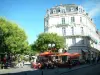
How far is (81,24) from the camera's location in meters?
56.0

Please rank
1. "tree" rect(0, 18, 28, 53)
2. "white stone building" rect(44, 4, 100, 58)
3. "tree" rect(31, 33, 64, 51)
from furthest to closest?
"white stone building" rect(44, 4, 100, 58), "tree" rect(31, 33, 64, 51), "tree" rect(0, 18, 28, 53)

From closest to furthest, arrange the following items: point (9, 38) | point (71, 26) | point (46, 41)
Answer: point (9, 38) → point (46, 41) → point (71, 26)

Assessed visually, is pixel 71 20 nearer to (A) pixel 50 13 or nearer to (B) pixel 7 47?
(A) pixel 50 13

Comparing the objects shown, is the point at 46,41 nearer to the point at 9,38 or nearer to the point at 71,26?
the point at 71,26

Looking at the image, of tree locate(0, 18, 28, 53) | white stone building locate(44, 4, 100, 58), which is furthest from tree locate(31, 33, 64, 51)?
tree locate(0, 18, 28, 53)

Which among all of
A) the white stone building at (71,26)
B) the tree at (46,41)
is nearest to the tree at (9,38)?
the tree at (46,41)

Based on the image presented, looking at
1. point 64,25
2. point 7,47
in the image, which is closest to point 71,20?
point 64,25

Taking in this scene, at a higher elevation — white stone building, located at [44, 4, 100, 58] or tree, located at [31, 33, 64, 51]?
white stone building, located at [44, 4, 100, 58]

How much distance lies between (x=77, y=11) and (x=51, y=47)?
14.2 m

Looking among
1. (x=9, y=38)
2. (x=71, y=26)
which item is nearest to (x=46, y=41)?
(x=71, y=26)

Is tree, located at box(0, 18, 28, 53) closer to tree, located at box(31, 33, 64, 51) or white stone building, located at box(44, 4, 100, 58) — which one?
tree, located at box(31, 33, 64, 51)

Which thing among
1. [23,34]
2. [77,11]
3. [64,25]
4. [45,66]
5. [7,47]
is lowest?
[45,66]

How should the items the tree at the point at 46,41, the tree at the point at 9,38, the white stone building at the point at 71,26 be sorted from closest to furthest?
the tree at the point at 9,38 → the tree at the point at 46,41 → the white stone building at the point at 71,26

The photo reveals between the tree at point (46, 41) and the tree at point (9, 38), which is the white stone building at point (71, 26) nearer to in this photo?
the tree at point (46, 41)
